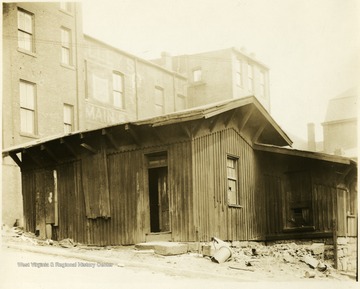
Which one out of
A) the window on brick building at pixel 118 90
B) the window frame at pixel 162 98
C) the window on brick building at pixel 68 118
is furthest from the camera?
the window frame at pixel 162 98

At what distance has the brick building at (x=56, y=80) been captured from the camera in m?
21.5

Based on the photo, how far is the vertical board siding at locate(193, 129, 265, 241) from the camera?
15.1m

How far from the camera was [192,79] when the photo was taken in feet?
127

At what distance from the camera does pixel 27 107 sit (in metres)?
22.4

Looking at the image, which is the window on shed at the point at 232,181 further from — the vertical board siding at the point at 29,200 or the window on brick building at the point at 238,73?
the window on brick building at the point at 238,73

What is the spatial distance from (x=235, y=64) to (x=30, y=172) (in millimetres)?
21179

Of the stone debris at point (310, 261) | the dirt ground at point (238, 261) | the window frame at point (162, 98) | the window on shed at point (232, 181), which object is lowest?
the stone debris at point (310, 261)

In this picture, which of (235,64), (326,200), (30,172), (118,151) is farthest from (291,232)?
(235,64)

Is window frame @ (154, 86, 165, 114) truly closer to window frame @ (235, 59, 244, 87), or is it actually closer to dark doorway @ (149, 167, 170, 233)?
window frame @ (235, 59, 244, 87)

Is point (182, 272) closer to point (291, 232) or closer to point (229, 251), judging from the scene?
point (229, 251)

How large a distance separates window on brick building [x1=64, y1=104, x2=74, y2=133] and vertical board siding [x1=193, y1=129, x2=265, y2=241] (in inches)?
427

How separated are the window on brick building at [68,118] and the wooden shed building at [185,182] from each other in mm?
5535

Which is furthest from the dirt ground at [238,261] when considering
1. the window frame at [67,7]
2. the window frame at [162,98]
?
the window frame at [162,98]

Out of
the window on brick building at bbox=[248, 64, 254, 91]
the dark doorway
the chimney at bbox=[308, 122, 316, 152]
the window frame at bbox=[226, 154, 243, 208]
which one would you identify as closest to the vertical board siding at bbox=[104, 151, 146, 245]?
the dark doorway
